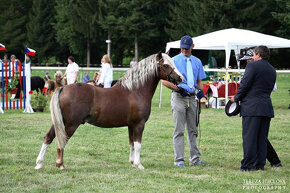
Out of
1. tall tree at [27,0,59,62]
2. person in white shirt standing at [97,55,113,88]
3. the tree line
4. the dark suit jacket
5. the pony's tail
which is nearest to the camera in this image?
the pony's tail

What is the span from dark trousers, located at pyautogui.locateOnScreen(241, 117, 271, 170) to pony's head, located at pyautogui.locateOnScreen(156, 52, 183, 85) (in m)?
1.19

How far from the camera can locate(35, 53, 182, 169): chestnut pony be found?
24.2 ft

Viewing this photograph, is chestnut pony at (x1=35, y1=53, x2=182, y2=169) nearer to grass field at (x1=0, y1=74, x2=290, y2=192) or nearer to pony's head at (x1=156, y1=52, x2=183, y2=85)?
pony's head at (x1=156, y1=52, x2=183, y2=85)

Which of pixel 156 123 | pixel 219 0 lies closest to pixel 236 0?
pixel 219 0

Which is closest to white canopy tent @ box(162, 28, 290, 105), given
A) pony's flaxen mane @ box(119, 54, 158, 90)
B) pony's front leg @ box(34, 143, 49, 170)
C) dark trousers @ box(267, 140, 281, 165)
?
dark trousers @ box(267, 140, 281, 165)

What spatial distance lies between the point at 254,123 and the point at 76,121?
2630mm

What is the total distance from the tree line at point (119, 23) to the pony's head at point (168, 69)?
36670mm

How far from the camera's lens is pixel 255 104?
25.0 ft

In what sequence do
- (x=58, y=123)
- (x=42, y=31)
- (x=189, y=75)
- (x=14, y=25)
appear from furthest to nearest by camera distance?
(x=14, y=25), (x=42, y=31), (x=189, y=75), (x=58, y=123)

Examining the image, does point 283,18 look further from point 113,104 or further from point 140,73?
point 113,104

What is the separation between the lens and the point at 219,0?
4750cm

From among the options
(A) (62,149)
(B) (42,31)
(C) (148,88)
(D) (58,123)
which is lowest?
(A) (62,149)

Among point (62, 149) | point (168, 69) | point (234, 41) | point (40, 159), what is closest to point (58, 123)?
point (62, 149)

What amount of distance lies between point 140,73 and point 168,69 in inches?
17.4
